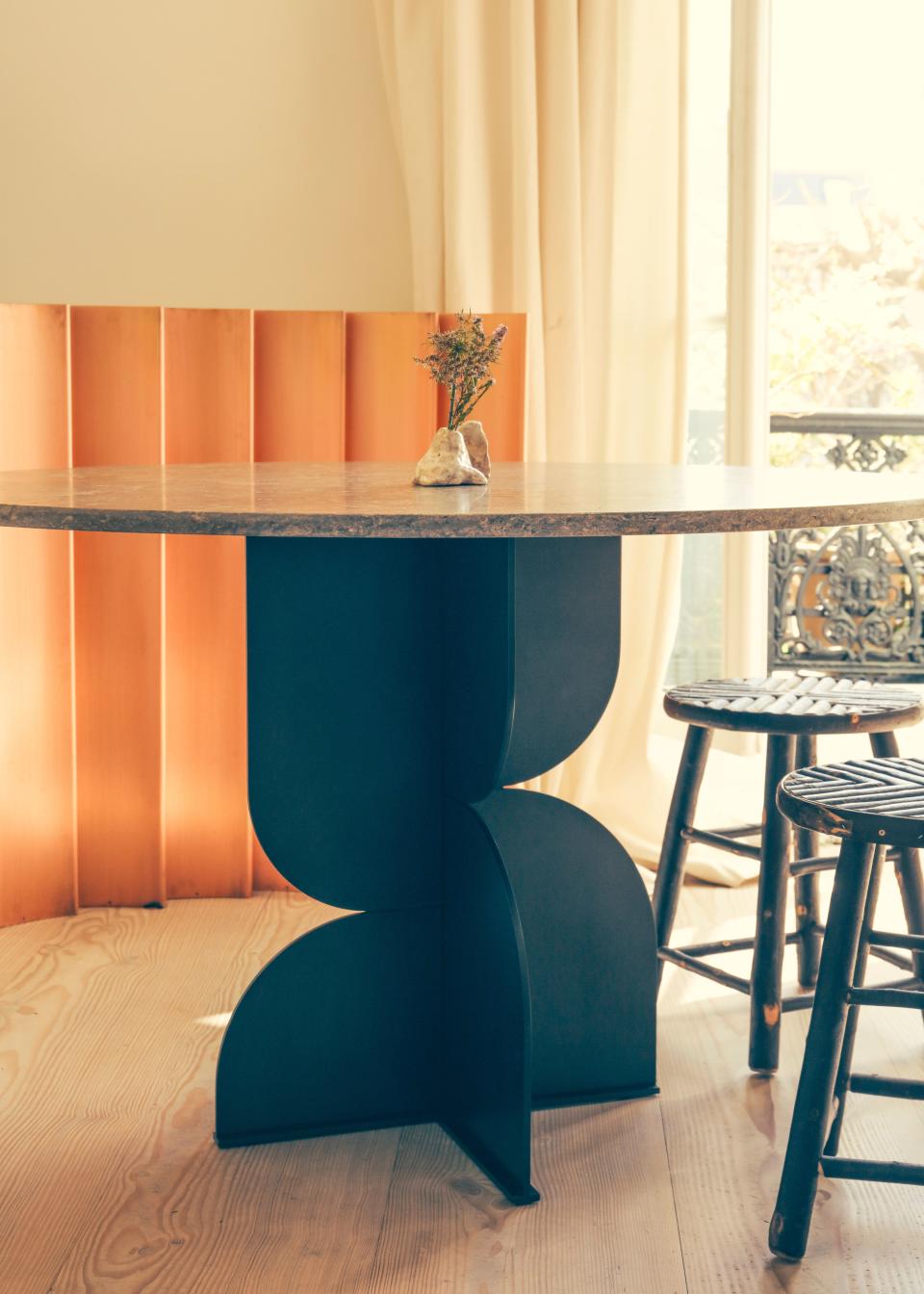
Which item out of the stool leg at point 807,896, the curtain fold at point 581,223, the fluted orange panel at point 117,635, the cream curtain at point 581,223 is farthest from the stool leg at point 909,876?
the fluted orange panel at point 117,635

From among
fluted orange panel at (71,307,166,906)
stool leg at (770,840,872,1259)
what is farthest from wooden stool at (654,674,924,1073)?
fluted orange panel at (71,307,166,906)

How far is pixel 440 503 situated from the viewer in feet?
5.20

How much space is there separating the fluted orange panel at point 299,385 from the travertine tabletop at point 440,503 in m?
0.90

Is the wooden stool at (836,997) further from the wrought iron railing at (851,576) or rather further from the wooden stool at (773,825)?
the wrought iron railing at (851,576)

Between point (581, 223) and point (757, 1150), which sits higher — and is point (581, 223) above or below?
above

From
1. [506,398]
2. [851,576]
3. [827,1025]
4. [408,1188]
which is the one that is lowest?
[408,1188]

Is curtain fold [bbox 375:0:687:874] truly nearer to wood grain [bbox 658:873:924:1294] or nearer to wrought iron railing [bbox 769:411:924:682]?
wrought iron railing [bbox 769:411:924:682]

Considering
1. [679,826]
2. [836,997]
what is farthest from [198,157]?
[836,997]

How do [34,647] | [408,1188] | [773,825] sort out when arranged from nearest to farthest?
1. [408,1188]
2. [773,825]
3. [34,647]

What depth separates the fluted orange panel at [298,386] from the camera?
9.84 feet

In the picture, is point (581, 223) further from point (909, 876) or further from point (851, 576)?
point (909, 876)

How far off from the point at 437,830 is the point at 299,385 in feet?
4.39

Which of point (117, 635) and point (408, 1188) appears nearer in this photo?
point (408, 1188)

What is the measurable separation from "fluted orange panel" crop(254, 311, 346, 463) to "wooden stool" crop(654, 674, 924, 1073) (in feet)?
3.75
